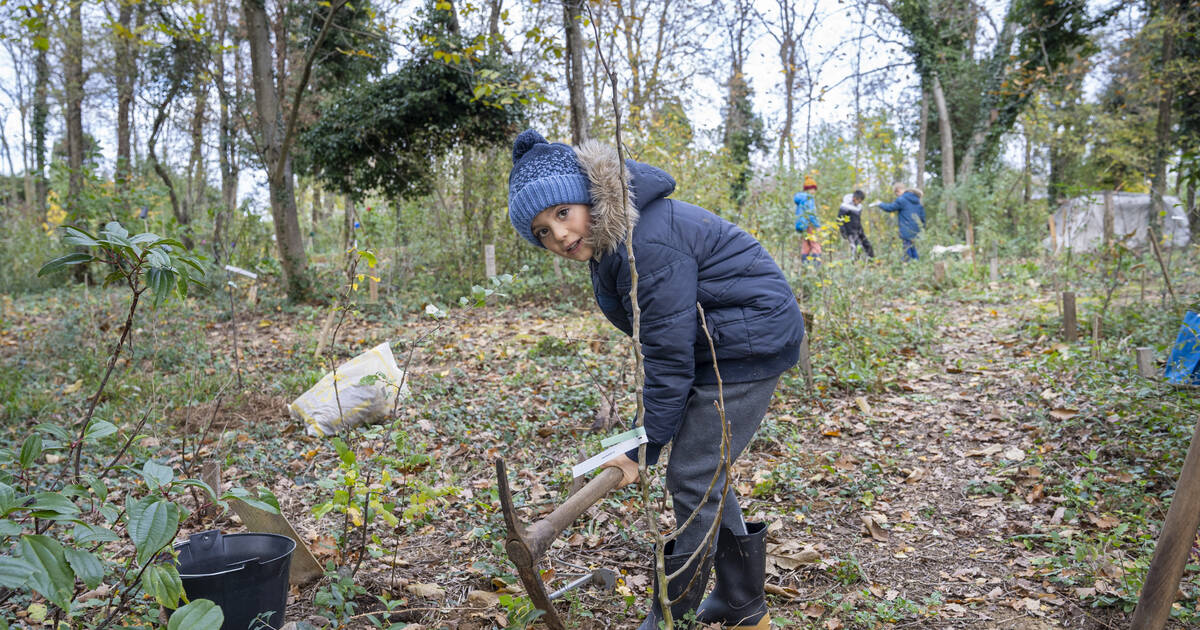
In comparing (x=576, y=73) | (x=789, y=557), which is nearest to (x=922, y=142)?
(x=576, y=73)

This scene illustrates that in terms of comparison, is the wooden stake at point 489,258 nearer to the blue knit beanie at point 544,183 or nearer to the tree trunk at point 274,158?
the tree trunk at point 274,158

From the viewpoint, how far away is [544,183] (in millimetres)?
1971

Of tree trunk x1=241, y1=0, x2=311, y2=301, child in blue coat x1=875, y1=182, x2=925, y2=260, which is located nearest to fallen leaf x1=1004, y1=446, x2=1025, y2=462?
tree trunk x1=241, y1=0, x2=311, y2=301

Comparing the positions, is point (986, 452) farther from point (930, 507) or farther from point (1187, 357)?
point (1187, 357)

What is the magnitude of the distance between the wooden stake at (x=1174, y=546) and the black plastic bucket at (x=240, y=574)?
2226 mm

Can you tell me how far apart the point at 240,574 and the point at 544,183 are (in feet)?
4.32

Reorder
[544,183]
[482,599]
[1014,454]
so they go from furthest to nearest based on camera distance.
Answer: [1014,454], [482,599], [544,183]

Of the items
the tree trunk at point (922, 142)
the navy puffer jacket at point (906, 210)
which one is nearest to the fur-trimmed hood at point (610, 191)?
the navy puffer jacket at point (906, 210)

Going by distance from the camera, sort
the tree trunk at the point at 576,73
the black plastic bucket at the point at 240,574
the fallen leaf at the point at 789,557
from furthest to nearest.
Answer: the tree trunk at the point at 576,73, the fallen leaf at the point at 789,557, the black plastic bucket at the point at 240,574

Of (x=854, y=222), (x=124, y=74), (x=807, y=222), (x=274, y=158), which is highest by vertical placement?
(x=124, y=74)

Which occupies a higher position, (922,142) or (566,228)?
(922,142)

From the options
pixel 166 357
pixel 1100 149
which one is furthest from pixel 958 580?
pixel 1100 149

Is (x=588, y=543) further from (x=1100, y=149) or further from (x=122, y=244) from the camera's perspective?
(x=1100, y=149)

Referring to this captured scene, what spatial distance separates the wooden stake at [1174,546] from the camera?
1.65 m
